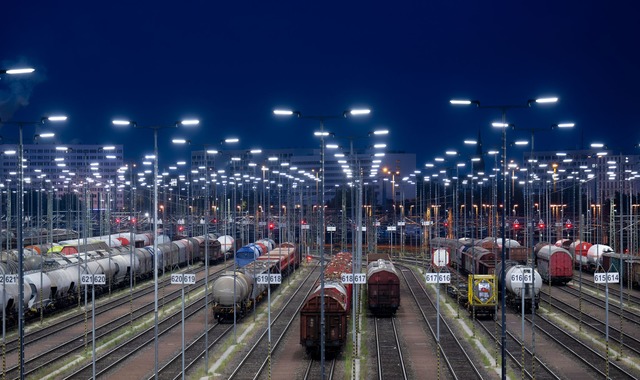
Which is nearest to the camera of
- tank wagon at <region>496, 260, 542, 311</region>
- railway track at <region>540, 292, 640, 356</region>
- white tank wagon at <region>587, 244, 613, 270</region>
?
railway track at <region>540, 292, 640, 356</region>

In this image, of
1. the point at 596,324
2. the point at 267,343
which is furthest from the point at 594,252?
the point at 267,343

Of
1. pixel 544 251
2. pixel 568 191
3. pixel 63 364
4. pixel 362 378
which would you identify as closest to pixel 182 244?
pixel 544 251

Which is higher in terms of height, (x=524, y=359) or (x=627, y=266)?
(x=627, y=266)

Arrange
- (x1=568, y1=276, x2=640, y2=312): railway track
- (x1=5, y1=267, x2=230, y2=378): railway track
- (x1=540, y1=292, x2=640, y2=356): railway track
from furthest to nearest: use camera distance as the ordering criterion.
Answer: (x1=568, y1=276, x2=640, y2=312): railway track < (x1=540, y1=292, x2=640, y2=356): railway track < (x1=5, y1=267, x2=230, y2=378): railway track

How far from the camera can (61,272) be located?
46.3 metres

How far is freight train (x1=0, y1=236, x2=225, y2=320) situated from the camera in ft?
133

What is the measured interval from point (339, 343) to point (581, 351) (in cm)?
1223

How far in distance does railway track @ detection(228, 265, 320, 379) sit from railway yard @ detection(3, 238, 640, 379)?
0.23ft

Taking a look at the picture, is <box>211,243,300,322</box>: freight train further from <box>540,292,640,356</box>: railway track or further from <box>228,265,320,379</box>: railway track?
<box>540,292,640,356</box>: railway track

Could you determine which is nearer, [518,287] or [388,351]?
[388,351]

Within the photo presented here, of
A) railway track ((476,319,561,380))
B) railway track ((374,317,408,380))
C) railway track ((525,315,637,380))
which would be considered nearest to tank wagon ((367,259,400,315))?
railway track ((374,317,408,380))

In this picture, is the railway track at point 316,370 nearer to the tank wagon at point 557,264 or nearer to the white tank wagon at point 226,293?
the white tank wagon at point 226,293

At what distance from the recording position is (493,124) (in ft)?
89.1

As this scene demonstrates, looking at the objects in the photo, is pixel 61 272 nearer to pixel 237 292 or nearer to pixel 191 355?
pixel 237 292
